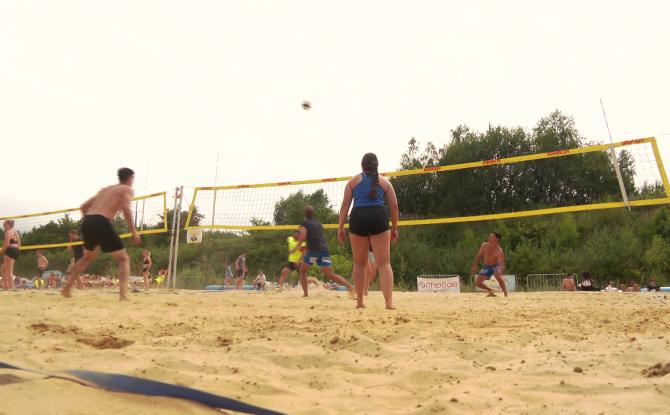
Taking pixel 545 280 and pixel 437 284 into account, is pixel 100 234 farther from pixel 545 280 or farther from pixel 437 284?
pixel 545 280

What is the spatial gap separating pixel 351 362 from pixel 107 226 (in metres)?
3.92

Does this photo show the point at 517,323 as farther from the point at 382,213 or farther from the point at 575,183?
the point at 575,183

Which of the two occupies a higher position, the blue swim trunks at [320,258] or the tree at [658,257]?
the tree at [658,257]

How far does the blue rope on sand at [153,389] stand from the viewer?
1.52m

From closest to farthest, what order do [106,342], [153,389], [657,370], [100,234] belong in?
[153,389]
[657,370]
[106,342]
[100,234]

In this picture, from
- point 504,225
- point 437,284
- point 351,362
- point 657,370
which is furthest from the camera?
point 504,225

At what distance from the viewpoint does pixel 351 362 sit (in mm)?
2221

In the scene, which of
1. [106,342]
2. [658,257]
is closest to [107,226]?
[106,342]


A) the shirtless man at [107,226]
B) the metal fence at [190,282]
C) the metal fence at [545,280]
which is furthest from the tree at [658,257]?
the shirtless man at [107,226]

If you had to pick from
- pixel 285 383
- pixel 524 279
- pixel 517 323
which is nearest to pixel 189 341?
pixel 285 383

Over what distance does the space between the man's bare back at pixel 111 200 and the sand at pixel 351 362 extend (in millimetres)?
2023

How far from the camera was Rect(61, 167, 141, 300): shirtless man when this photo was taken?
206 inches

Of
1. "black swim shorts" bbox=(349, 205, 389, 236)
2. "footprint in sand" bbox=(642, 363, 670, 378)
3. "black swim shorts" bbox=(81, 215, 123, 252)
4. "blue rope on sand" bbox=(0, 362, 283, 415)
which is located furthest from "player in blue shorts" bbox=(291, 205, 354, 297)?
"blue rope on sand" bbox=(0, 362, 283, 415)

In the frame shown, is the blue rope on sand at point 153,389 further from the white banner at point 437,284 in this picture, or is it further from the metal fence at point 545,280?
the metal fence at point 545,280
